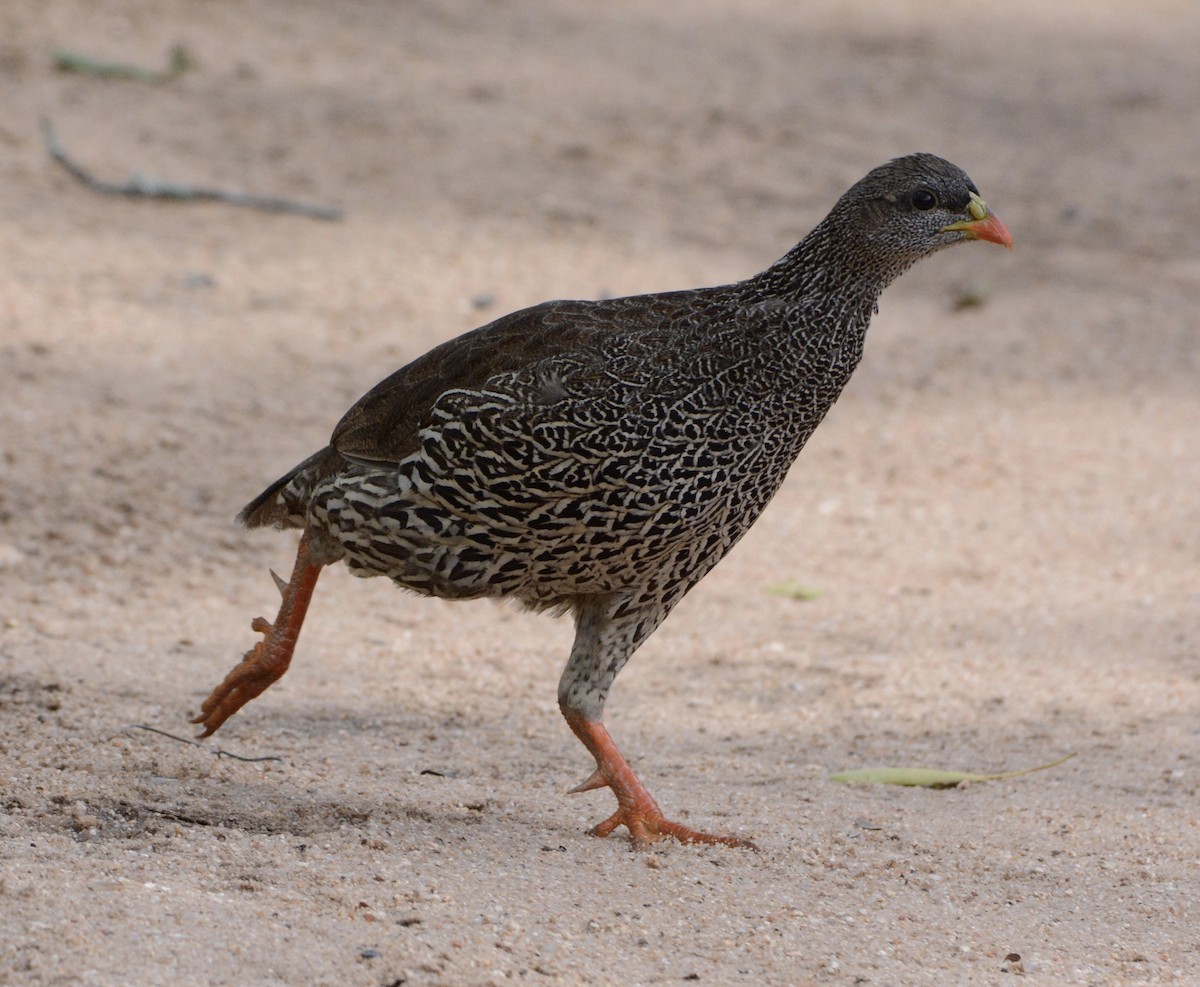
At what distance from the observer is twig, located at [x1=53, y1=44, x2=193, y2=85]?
1133 centimetres

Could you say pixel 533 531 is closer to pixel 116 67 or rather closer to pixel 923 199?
pixel 923 199

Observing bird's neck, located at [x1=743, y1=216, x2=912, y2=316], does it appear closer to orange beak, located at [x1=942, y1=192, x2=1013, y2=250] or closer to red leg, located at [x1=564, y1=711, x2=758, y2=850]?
orange beak, located at [x1=942, y1=192, x2=1013, y2=250]

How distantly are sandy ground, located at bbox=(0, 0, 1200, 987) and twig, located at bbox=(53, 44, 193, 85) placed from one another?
115mm

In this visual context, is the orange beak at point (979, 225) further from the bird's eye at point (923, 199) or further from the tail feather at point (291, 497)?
the tail feather at point (291, 497)

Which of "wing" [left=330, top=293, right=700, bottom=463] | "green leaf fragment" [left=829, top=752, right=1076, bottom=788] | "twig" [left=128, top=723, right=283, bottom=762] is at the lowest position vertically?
"twig" [left=128, top=723, right=283, bottom=762]

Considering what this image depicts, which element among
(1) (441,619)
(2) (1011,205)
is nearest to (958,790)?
(1) (441,619)

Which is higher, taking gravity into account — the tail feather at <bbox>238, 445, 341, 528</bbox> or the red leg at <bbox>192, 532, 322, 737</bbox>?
the tail feather at <bbox>238, 445, 341, 528</bbox>

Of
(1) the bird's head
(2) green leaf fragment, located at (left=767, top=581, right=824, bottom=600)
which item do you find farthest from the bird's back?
(2) green leaf fragment, located at (left=767, top=581, right=824, bottom=600)

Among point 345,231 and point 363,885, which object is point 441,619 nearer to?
point 363,885

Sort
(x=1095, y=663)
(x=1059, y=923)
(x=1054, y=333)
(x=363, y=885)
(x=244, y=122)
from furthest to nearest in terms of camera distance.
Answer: (x=244, y=122) → (x=1054, y=333) → (x=1095, y=663) → (x=1059, y=923) → (x=363, y=885)

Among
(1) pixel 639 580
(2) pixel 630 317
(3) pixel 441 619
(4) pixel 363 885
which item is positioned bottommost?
(3) pixel 441 619

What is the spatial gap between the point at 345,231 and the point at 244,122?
1744 millimetres

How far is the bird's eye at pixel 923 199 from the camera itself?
470 cm

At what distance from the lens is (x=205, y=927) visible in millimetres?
3424
